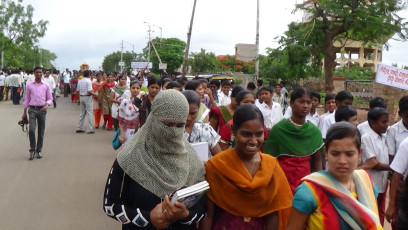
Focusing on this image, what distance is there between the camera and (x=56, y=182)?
306 inches

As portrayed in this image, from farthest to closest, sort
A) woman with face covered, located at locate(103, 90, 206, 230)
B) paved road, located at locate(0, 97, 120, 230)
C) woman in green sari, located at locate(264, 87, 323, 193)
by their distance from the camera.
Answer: paved road, located at locate(0, 97, 120, 230) < woman in green sari, located at locate(264, 87, 323, 193) < woman with face covered, located at locate(103, 90, 206, 230)

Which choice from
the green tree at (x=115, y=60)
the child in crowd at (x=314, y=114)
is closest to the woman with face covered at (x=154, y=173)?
the child in crowd at (x=314, y=114)

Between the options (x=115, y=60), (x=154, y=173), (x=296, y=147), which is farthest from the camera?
(x=115, y=60)

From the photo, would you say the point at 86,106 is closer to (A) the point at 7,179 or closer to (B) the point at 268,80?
(A) the point at 7,179

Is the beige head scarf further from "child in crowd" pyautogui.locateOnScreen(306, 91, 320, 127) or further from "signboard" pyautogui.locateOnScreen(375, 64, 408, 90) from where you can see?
"signboard" pyautogui.locateOnScreen(375, 64, 408, 90)

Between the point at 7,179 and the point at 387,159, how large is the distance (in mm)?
5963

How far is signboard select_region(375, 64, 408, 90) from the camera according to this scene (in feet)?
26.2

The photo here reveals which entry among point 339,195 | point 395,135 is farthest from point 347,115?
point 339,195

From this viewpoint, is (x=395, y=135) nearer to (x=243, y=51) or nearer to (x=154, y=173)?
(x=154, y=173)

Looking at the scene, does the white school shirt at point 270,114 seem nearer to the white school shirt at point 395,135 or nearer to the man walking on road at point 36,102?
the white school shirt at point 395,135

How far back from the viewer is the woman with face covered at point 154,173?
2662 mm

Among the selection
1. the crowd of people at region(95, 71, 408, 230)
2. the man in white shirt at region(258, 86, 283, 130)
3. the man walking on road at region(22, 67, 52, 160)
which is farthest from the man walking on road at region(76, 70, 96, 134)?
the crowd of people at region(95, 71, 408, 230)

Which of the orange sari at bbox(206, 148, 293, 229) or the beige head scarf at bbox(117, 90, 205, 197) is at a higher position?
the beige head scarf at bbox(117, 90, 205, 197)

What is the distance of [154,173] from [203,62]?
52.3m
